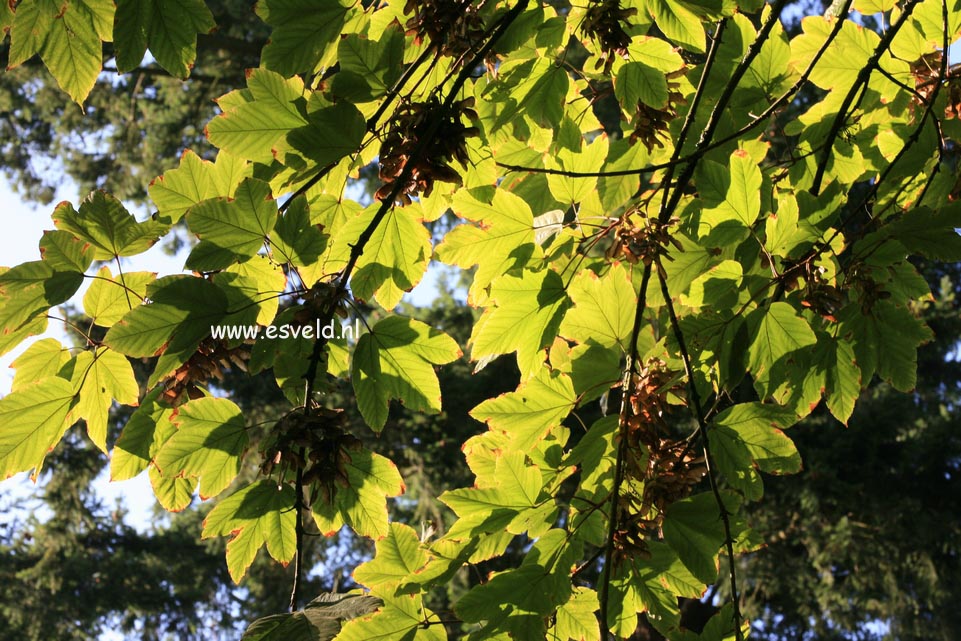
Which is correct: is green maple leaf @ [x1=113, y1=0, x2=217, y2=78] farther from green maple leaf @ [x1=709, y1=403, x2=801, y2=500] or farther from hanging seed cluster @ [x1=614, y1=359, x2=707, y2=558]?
green maple leaf @ [x1=709, y1=403, x2=801, y2=500]

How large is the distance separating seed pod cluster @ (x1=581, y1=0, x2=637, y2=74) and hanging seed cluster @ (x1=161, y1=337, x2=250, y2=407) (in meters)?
0.68

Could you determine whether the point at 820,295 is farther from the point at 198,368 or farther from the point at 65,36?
the point at 65,36

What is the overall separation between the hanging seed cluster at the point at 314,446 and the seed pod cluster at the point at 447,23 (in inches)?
19.8

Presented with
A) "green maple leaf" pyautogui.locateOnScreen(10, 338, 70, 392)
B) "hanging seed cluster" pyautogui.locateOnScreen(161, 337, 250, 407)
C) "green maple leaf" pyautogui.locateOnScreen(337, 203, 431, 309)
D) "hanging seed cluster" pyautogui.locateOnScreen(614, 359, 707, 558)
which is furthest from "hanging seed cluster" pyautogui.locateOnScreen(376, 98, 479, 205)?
"green maple leaf" pyautogui.locateOnScreen(10, 338, 70, 392)

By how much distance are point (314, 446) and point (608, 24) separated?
72 cm

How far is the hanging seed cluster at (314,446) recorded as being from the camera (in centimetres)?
85

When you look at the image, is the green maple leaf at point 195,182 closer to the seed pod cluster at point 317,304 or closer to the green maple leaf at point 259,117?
the green maple leaf at point 259,117

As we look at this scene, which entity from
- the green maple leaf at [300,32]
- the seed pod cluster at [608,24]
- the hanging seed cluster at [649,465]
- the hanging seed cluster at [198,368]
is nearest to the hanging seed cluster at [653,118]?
the seed pod cluster at [608,24]

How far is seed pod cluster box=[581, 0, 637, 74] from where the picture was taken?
3.52 ft

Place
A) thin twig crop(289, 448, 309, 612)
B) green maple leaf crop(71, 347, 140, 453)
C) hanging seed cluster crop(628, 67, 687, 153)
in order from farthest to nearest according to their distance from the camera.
Result: hanging seed cluster crop(628, 67, 687, 153) < green maple leaf crop(71, 347, 140, 453) < thin twig crop(289, 448, 309, 612)

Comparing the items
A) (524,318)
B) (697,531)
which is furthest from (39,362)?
(697,531)

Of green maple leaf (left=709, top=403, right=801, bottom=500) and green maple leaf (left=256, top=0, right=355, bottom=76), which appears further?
green maple leaf (left=709, top=403, right=801, bottom=500)

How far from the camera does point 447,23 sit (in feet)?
3.26

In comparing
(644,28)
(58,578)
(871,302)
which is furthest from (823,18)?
(58,578)
